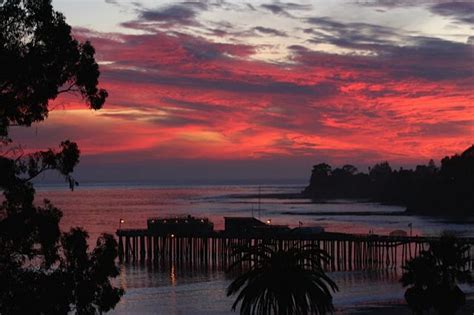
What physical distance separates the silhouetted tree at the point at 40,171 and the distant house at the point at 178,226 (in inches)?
2988

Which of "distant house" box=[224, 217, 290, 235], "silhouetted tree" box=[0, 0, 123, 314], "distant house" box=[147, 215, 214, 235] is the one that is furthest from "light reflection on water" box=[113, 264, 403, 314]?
"silhouetted tree" box=[0, 0, 123, 314]

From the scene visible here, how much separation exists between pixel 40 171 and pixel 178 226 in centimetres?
7891

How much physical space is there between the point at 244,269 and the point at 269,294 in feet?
181

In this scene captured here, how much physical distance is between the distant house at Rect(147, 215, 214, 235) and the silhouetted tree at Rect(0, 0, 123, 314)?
2988 inches

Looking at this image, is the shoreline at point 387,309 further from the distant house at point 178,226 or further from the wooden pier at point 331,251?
the distant house at point 178,226

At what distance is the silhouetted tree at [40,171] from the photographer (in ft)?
75.9

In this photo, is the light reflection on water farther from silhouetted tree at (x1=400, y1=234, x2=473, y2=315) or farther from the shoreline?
silhouetted tree at (x1=400, y1=234, x2=473, y2=315)

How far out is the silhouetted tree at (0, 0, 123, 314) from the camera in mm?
23125

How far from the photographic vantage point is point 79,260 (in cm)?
2439

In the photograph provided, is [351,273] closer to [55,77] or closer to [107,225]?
[55,77]

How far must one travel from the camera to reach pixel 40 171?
2438cm

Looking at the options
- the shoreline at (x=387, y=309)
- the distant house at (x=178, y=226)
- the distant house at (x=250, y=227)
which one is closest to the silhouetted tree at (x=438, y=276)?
the shoreline at (x=387, y=309)

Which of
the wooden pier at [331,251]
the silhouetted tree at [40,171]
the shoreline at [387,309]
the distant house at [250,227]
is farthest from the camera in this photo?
the distant house at [250,227]

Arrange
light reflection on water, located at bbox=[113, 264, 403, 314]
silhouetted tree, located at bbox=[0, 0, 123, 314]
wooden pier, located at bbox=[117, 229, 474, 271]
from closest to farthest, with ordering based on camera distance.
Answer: silhouetted tree, located at bbox=[0, 0, 123, 314] → light reflection on water, located at bbox=[113, 264, 403, 314] → wooden pier, located at bbox=[117, 229, 474, 271]
